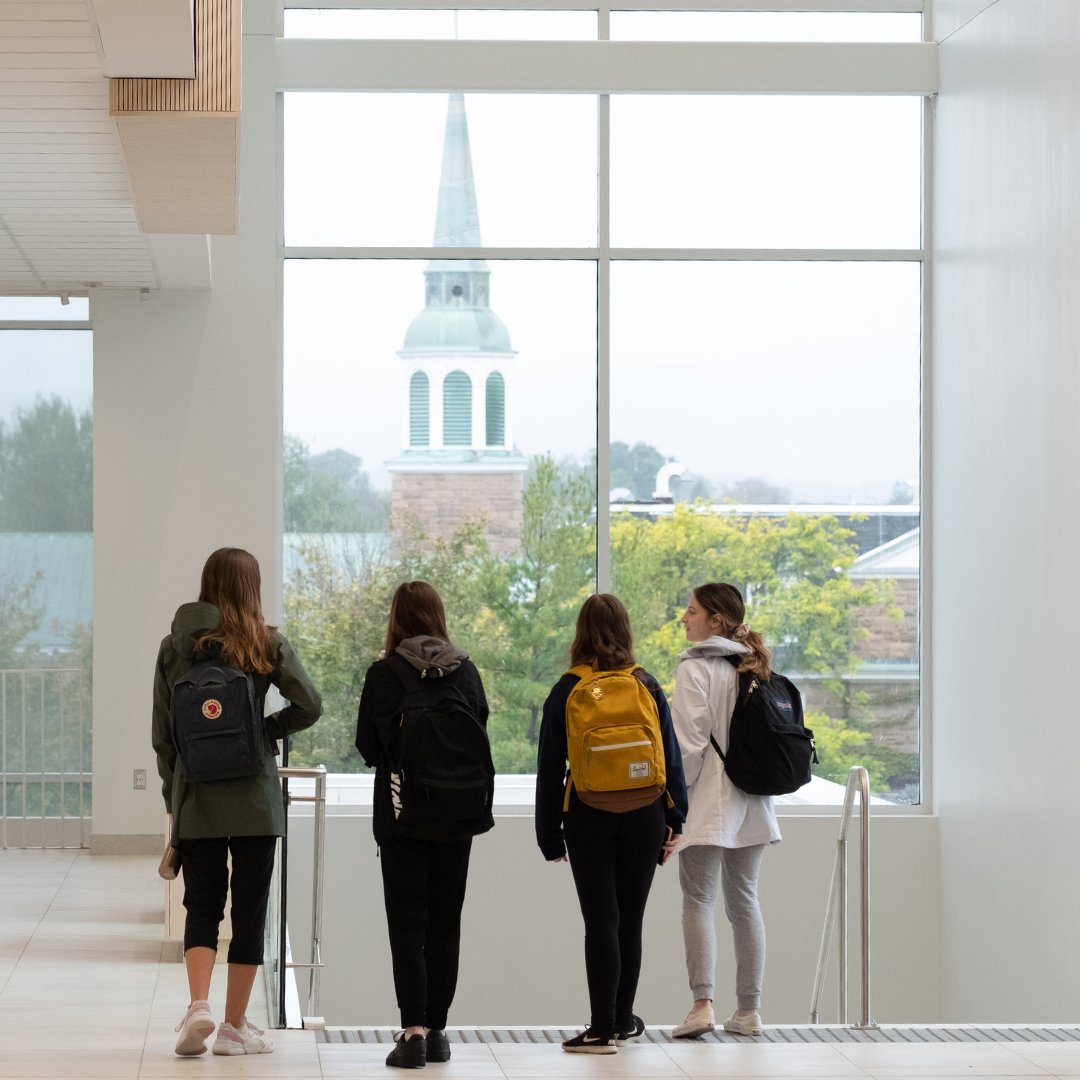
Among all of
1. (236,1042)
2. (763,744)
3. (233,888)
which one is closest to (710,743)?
(763,744)

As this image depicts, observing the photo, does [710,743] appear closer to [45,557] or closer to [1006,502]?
[1006,502]

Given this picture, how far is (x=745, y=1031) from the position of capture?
4887mm

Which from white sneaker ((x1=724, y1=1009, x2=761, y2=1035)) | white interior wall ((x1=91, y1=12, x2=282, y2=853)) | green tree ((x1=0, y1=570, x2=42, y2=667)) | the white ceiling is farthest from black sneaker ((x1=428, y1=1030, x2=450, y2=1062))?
green tree ((x1=0, y1=570, x2=42, y2=667))

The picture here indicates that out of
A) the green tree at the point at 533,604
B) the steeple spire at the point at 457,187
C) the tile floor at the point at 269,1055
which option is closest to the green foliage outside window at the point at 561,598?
the green tree at the point at 533,604

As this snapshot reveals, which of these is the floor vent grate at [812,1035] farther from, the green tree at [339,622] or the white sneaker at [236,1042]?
the green tree at [339,622]

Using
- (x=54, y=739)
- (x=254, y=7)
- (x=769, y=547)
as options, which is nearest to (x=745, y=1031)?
(x=769, y=547)

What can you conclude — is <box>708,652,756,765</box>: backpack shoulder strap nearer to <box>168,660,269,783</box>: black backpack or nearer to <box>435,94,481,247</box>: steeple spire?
<box>168,660,269,783</box>: black backpack

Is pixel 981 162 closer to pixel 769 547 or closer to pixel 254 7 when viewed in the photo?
pixel 769 547

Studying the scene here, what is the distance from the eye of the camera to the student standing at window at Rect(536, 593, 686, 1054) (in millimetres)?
4434

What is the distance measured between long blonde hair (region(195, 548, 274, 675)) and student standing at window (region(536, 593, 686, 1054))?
0.85 metres

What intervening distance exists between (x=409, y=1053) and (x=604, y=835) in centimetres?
81

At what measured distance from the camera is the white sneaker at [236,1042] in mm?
4277

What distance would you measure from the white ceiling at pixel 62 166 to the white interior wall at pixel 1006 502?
406 centimetres

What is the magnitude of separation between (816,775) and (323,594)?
3.05 meters
